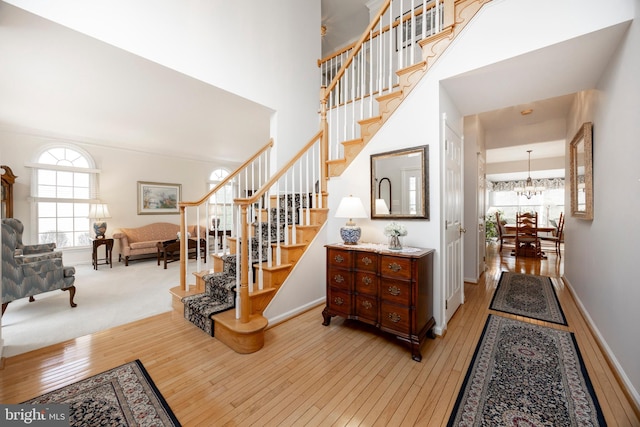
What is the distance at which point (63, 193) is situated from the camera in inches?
213

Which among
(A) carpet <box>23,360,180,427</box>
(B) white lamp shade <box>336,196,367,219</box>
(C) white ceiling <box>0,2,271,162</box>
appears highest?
(C) white ceiling <box>0,2,271,162</box>

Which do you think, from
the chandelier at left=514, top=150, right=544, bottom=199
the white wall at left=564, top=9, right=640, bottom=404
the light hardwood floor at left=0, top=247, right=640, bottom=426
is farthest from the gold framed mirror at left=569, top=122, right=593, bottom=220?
the chandelier at left=514, top=150, right=544, bottom=199

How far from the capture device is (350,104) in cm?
365

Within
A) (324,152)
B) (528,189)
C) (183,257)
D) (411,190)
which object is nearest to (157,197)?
(183,257)

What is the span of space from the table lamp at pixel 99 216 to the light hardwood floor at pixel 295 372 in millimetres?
3929

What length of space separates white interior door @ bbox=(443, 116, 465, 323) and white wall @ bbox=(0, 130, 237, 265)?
23.3ft

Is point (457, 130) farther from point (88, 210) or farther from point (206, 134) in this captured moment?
point (88, 210)

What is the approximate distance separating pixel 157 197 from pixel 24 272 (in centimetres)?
429

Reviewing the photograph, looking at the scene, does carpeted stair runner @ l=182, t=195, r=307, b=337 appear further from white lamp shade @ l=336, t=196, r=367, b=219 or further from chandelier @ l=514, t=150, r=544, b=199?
chandelier @ l=514, t=150, r=544, b=199

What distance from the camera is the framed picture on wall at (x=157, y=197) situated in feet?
21.3

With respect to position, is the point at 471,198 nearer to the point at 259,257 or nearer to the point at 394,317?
the point at 394,317

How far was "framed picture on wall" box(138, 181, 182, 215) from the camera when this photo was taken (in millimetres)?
6484

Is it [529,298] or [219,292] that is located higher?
[219,292]

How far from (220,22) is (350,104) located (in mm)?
1961
